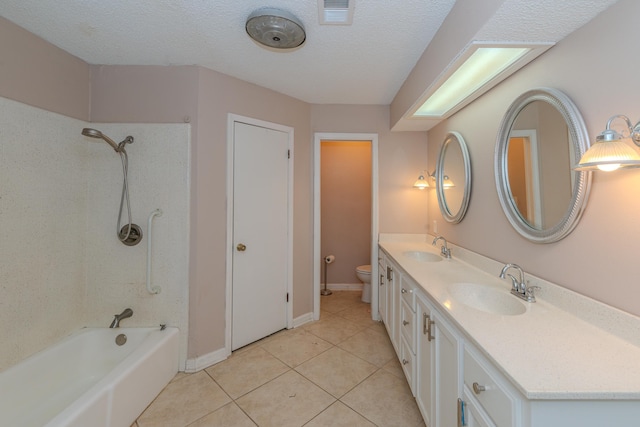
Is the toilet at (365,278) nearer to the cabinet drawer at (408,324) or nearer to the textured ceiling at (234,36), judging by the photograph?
the cabinet drawer at (408,324)

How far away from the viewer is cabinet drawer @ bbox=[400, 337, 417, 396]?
1535 millimetres

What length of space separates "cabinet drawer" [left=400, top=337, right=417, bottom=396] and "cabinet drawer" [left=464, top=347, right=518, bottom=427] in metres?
0.65

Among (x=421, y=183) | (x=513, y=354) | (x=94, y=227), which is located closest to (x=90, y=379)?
(x=94, y=227)

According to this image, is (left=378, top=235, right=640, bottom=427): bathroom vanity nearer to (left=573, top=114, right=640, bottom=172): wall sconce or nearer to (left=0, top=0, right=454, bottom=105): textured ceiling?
(left=573, top=114, right=640, bottom=172): wall sconce

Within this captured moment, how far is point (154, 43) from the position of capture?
172 cm

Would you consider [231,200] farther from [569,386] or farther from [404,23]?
[569,386]

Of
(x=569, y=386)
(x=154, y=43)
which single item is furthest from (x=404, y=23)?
(x=569, y=386)

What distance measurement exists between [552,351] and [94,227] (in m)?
2.83

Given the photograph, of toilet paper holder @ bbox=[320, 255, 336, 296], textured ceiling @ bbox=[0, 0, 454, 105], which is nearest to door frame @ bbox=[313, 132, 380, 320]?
textured ceiling @ bbox=[0, 0, 454, 105]

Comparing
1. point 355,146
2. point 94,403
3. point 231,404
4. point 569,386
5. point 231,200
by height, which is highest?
point 355,146

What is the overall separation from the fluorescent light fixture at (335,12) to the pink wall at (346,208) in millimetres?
2374

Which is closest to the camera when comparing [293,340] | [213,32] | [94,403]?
[94,403]

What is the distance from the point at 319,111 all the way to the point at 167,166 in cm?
165

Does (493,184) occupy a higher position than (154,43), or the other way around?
(154,43)
